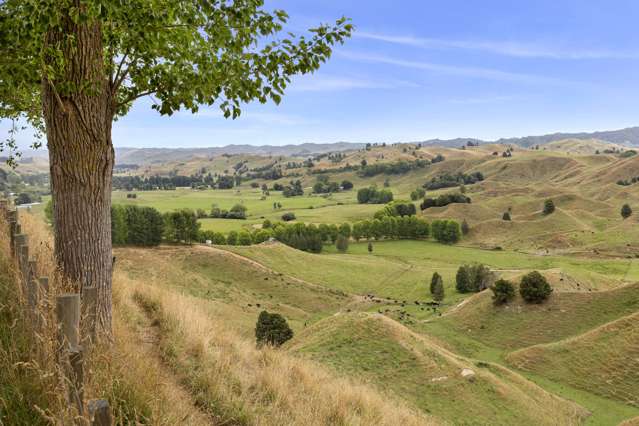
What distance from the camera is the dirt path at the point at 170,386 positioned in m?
5.72

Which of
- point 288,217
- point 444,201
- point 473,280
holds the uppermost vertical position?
point 444,201

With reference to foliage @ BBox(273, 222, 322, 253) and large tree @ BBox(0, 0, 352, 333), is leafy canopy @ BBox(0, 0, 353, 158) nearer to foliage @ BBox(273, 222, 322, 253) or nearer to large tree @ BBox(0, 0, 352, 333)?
large tree @ BBox(0, 0, 352, 333)

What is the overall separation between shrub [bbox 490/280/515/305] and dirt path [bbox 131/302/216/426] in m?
52.3

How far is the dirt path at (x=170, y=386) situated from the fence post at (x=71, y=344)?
4.16 ft

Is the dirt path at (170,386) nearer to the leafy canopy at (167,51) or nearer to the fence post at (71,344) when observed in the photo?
the fence post at (71,344)

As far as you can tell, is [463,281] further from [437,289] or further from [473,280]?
[437,289]

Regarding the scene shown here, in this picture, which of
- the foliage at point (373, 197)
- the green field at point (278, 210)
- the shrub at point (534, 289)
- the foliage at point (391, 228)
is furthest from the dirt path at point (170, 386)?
the foliage at point (373, 197)

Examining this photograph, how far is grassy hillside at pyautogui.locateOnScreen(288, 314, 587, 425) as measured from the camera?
27.4 meters

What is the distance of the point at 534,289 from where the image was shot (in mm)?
52562

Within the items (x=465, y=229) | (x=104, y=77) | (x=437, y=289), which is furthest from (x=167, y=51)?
(x=465, y=229)

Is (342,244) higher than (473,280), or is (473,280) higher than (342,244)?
(342,244)

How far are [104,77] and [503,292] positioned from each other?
184 ft

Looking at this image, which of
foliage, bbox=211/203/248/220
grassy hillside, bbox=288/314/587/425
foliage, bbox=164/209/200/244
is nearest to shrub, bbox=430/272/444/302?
grassy hillside, bbox=288/314/587/425

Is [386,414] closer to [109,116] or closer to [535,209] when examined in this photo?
[109,116]
